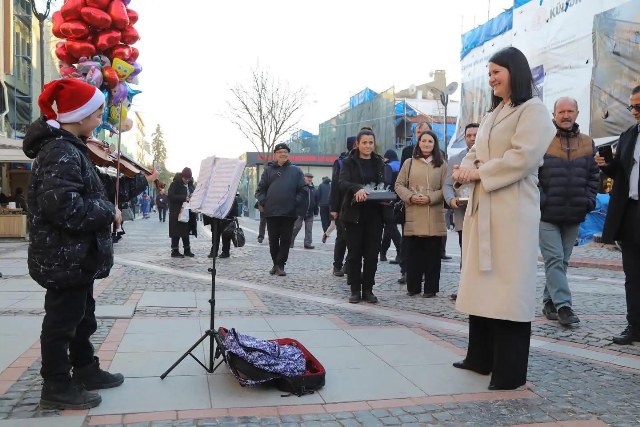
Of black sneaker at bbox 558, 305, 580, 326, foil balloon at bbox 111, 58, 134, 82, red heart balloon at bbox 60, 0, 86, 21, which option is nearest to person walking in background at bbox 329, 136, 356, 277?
black sneaker at bbox 558, 305, 580, 326

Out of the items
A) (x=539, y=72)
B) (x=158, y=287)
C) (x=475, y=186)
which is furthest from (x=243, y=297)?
(x=539, y=72)

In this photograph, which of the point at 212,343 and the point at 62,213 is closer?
the point at 62,213

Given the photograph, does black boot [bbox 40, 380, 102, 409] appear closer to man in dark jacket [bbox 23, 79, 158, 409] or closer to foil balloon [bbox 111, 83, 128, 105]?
man in dark jacket [bbox 23, 79, 158, 409]

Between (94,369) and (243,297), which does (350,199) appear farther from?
(94,369)

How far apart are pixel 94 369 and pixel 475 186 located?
2.71 m

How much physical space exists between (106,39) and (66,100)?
11.4 feet

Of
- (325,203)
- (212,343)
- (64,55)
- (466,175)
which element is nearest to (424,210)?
(466,175)

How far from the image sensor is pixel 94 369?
3.50 m

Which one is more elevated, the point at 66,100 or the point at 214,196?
the point at 66,100

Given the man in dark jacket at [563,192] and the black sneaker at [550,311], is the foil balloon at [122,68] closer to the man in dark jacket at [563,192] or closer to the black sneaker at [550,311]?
the man in dark jacket at [563,192]

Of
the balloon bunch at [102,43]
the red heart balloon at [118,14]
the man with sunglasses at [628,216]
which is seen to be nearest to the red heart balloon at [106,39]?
the balloon bunch at [102,43]

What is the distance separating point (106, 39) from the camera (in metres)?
6.23

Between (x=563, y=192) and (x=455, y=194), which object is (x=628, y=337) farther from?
(x=455, y=194)

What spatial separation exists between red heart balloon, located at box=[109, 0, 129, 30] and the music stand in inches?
123
